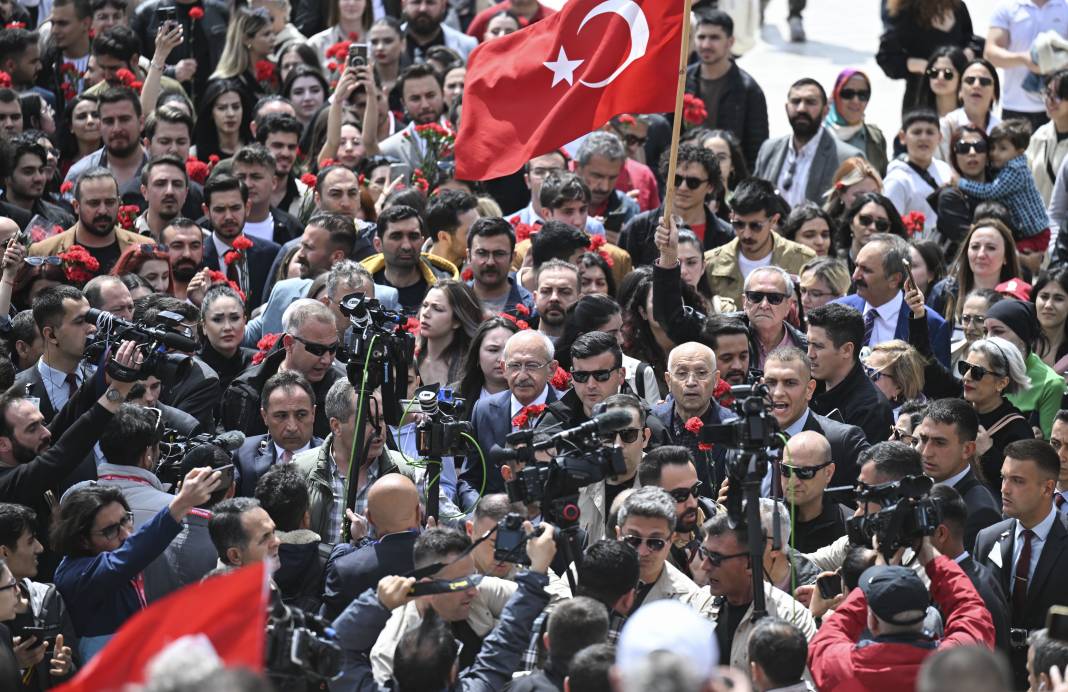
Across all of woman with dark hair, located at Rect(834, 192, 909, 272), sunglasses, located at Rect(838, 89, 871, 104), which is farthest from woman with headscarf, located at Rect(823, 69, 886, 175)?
woman with dark hair, located at Rect(834, 192, 909, 272)

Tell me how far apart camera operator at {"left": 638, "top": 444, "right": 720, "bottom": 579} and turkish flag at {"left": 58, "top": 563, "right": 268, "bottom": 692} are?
3.73 meters

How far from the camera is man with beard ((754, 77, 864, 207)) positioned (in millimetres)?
14805

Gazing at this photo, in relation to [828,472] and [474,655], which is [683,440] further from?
[474,655]

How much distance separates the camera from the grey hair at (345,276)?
1106cm

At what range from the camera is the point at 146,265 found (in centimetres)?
1173

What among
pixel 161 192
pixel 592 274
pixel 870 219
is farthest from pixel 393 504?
pixel 870 219

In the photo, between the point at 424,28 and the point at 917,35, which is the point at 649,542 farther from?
the point at 917,35

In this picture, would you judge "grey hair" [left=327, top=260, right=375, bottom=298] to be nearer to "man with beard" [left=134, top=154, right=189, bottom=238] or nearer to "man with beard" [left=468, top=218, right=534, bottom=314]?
"man with beard" [left=468, top=218, right=534, bottom=314]

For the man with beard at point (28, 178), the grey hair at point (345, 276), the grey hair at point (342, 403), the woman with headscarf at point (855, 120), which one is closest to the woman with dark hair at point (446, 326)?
the grey hair at point (345, 276)

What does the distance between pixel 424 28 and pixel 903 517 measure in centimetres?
1026

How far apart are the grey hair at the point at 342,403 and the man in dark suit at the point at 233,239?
3.16m

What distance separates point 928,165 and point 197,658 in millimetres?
11258

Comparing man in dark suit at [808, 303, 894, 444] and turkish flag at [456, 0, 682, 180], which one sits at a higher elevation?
turkish flag at [456, 0, 682, 180]

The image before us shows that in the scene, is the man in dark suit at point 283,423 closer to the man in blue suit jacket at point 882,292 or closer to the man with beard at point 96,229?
the man with beard at point 96,229
